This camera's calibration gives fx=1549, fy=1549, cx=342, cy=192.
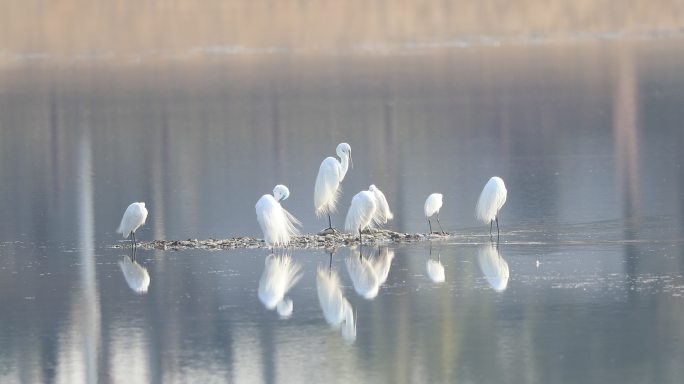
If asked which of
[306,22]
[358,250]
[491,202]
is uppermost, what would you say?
[306,22]

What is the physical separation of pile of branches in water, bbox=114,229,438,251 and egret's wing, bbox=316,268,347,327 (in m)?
1.30

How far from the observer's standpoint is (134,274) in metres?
13.6

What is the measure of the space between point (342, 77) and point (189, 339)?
111 feet

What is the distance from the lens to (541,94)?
3575 centimetres

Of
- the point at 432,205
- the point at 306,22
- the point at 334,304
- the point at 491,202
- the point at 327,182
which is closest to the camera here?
the point at 334,304

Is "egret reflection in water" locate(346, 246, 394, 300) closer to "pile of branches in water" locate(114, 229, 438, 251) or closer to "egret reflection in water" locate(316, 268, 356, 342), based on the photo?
"egret reflection in water" locate(316, 268, 356, 342)

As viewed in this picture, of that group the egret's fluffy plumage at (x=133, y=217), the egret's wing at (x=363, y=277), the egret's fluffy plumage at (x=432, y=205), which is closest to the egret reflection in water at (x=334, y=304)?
the egret's wing at (x=363, y=277)

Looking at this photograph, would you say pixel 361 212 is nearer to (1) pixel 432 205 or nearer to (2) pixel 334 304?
(1) pixel 432 205

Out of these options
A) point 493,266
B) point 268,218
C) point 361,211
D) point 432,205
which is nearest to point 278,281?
point 268,218

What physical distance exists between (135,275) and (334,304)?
2.27 m

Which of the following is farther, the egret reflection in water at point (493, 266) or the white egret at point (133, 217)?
the white egret at point (133, 217)

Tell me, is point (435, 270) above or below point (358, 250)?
below

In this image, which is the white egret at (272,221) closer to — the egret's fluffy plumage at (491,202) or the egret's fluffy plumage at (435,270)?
the egret's fluffy plumage at (435,270)

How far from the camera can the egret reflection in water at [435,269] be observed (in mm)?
12836
